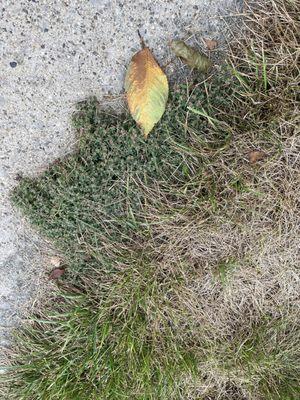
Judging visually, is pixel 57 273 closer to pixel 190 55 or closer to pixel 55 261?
pixel 55 261

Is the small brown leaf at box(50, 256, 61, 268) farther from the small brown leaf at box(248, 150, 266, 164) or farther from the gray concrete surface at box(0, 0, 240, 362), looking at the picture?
the small brown leaf at box(248, 150, 266, 164)

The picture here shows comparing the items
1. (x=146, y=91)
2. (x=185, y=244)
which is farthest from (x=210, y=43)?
(x=185, y=244)

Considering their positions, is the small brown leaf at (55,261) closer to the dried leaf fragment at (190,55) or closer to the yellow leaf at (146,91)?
the yellow leaf at (146,91)

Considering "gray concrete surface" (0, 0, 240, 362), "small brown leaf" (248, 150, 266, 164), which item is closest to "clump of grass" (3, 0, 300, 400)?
"small brown leaf" (248, 150, 266, 164)

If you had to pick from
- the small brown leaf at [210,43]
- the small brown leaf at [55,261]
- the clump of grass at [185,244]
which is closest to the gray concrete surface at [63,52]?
the small brown leaf at [210,43]

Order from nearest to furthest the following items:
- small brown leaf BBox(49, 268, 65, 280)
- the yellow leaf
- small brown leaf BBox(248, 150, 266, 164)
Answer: the yellow leaf, small brown leaf BBox(248, 150, 266, 164), small brown leaf BBox(49, 268, 65, 280)

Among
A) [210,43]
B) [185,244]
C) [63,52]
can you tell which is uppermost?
[63,52]
